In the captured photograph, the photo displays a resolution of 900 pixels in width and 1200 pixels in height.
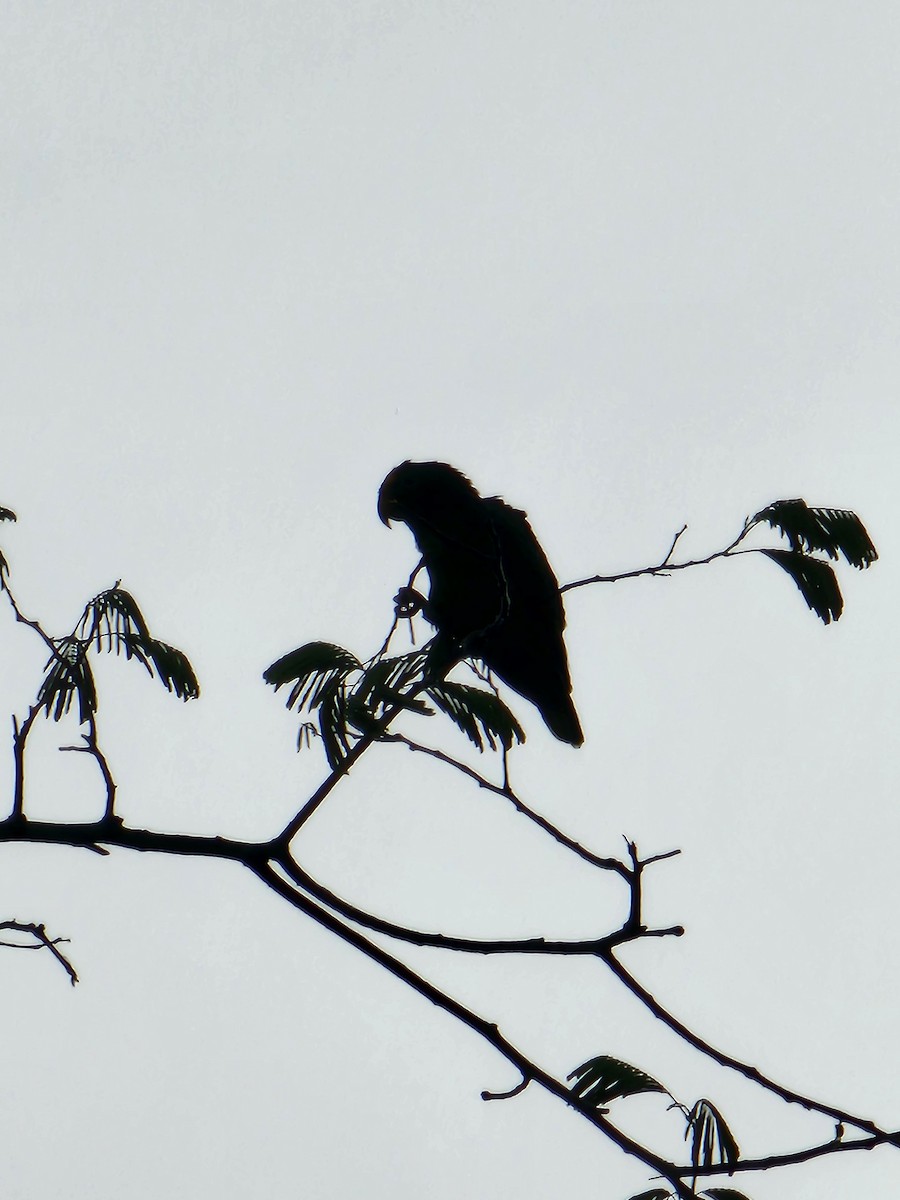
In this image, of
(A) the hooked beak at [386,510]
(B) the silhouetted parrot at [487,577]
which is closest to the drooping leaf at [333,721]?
(B) the silhouetted parrot at [487,577]

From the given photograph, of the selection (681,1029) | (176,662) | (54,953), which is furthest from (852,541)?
(54,953)

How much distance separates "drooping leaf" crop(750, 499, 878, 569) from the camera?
7.24 feet

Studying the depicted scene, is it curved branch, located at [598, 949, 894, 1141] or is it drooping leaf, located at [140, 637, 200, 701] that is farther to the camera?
drooping leaf, located at [140, 637, 200, 701]

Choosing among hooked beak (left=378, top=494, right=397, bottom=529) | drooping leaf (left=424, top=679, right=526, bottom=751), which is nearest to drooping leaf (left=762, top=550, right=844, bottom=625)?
drooping leaf (left=424, top=679, right=526, bottom=751)

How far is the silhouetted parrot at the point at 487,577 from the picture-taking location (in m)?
4.37

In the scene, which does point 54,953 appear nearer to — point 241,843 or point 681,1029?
point 241,843

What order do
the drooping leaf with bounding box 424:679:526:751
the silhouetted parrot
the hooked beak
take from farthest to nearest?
the hooked beak, the silhouetted parrot, the drooping leaf with bounding box 424:679:526:751

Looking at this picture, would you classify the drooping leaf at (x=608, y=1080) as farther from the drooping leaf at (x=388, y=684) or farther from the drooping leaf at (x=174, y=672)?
the drooping leaf at (x=174, y=672)

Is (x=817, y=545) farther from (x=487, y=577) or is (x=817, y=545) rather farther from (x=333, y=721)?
(x=487, y=577)

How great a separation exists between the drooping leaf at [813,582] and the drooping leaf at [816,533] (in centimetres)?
3

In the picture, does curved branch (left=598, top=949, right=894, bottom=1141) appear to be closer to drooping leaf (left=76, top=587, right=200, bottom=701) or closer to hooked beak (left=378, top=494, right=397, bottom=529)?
drooping leaf (left=76, top=587, right=200, bottom=701)

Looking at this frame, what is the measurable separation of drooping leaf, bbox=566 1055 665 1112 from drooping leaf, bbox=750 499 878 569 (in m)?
0.98

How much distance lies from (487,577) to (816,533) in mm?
2198

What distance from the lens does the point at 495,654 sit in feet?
16.7
